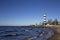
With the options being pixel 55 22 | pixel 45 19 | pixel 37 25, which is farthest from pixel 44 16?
pixel 37 25

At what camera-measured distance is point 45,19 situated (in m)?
86.6

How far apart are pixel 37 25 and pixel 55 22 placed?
1679 inches

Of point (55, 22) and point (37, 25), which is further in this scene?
point (37, 25)

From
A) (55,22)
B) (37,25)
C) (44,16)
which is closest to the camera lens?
(55,22)

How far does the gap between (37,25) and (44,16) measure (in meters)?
36.3

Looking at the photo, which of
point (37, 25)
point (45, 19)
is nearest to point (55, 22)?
point (45, 19)

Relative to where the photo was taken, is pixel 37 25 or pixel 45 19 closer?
pixel 45 19

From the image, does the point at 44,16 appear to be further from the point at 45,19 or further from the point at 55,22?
the point at 55,22

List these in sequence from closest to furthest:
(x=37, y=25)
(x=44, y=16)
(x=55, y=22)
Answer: (x=55, y=22) < (x=44, y=16) < (x=37, y=25)

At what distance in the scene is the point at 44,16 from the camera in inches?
3499

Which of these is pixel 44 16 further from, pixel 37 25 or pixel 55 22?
pixel 37 25

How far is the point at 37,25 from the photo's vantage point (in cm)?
12419

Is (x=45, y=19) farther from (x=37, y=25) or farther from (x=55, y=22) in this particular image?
(x=37, y=25)

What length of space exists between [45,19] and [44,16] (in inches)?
124
